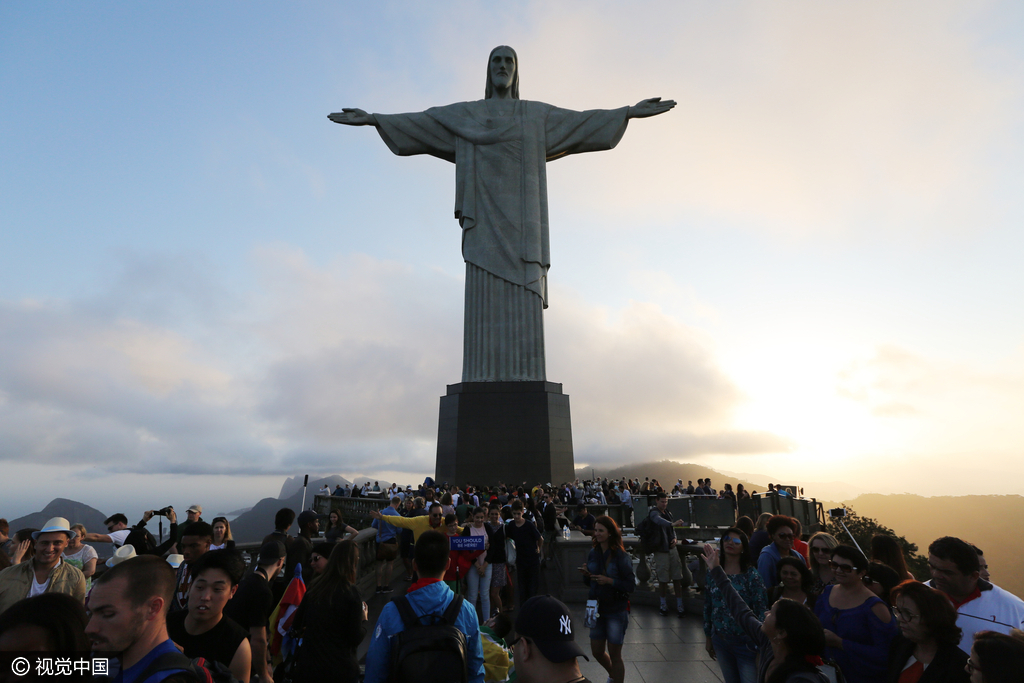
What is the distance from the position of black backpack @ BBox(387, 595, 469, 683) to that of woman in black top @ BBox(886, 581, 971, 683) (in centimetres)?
244

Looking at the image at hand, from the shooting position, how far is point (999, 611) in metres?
3.21

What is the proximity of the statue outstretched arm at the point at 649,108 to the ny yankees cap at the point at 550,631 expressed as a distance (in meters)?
23.4

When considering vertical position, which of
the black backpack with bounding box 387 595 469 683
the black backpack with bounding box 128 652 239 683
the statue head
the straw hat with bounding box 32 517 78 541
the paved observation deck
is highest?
the statue head

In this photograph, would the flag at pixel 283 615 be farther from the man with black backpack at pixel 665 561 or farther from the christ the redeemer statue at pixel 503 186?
the christ the redeemer statue at pixel 503 186

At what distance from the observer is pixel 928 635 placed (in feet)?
9.32

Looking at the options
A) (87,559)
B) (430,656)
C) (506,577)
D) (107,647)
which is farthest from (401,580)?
(107,647)

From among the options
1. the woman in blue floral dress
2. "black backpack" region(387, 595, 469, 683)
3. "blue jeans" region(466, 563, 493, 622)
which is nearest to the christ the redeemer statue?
"blue jeans" region(466, 563, 493, 622)

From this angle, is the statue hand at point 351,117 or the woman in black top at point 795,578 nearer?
the woman in black top at point 795,578

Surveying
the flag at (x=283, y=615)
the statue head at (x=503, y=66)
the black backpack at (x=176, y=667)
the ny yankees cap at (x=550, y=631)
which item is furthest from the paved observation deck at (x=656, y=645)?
the statue head at (x=503, y=66)

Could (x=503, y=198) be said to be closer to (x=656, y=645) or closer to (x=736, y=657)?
(x=656, y=645)

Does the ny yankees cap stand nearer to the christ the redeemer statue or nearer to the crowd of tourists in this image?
the crowd of tourists

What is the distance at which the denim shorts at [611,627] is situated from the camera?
5.03m

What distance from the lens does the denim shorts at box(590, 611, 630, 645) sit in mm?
5027

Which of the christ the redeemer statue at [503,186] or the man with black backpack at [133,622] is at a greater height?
the christ the redeemer statue at [503,186]
